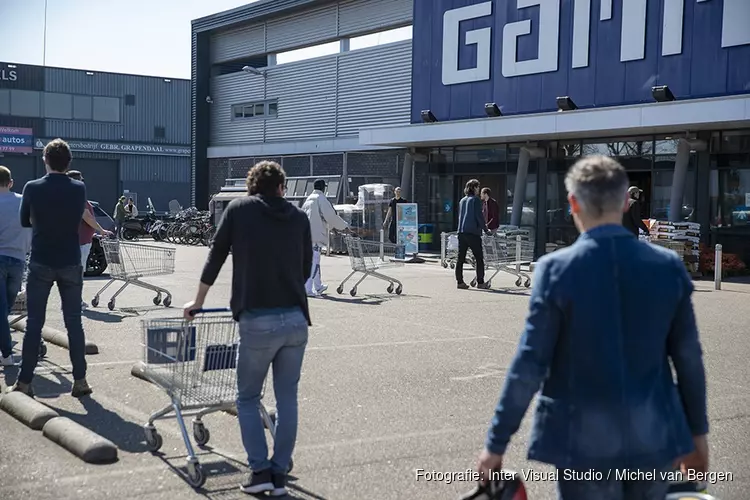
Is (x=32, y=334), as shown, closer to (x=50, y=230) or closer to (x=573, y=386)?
(x=50, y=230)

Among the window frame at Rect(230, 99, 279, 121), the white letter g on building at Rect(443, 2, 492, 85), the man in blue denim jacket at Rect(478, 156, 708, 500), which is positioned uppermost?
the white letter g on building at Rect(443, 2, 492, 85)

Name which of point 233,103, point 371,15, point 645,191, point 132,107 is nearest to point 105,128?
point 132,107

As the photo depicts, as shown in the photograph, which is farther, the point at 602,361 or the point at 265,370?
the point at 265,370

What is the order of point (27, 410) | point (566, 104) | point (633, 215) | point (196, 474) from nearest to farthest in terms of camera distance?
point (196, 474) → point (27, 410) → point (633, 215) → point (566, 104)

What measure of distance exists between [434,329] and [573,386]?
30.5 ft

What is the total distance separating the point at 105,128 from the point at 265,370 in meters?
58.6

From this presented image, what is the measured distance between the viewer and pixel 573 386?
3.13 m

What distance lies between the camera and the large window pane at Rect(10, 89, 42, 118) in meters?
57.7

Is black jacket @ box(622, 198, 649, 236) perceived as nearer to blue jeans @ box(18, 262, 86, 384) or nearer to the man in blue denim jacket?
blue jeans @ box(18, 262, 86, 384)

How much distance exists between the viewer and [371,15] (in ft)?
116

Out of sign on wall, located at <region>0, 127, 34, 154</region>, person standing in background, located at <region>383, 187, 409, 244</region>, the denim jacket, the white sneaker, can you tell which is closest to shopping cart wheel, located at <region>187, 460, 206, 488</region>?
the denim jacket

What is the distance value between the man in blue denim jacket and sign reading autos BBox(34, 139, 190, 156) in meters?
58.0

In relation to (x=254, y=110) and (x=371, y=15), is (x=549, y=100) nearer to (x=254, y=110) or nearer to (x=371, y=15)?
(x=371, y=15)

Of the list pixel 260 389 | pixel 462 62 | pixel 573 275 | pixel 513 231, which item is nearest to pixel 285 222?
pixel 260 389
